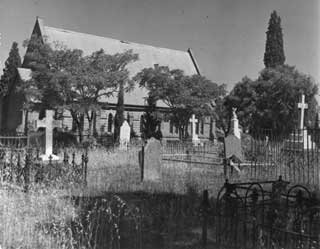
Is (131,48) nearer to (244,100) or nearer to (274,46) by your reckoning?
(244,100)

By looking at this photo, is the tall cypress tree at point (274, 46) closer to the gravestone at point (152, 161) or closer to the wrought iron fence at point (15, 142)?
the wrought iron fence at point (15, 142)

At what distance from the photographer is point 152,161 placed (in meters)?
11.7

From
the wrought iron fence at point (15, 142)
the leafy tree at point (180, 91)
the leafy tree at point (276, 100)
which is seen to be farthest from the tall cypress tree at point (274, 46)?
the wrought iron fence at point (15, 142)

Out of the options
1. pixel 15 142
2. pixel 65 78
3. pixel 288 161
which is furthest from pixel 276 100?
pixel 15 142

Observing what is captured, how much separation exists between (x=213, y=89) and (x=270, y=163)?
1722cm

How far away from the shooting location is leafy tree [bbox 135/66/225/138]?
29688 mm

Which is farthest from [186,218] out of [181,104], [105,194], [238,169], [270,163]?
[181,104]

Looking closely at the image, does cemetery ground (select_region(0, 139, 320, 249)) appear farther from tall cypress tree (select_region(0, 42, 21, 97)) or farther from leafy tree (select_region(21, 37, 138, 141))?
tall cypress tree (select_region(0, 42, 21, 97))

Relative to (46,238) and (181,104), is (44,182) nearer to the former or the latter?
(46,238)

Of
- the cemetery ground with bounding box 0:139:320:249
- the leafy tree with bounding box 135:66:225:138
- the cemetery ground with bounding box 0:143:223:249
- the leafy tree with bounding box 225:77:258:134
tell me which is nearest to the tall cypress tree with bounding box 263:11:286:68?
the leafy tree with bounding box 225:77:258:134

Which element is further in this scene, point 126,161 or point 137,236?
point 126,161

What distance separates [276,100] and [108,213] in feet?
99.2

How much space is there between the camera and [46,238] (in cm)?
494

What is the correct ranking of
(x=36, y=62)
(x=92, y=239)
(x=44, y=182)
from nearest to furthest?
(x=92, y=239)
(x=44, y=182)
(x=36, y=62)
